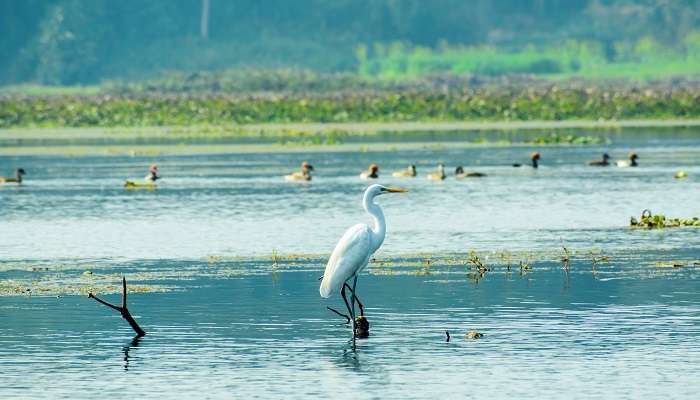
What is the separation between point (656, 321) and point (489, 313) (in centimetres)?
199

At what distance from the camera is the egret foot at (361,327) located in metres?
20.6

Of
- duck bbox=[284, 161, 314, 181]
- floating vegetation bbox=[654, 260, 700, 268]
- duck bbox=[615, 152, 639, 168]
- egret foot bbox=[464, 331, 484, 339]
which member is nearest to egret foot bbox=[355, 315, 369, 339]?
egret foot bbox=[464, 331, 484, 339]

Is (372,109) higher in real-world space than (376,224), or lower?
higher

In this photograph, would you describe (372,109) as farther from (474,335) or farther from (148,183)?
(474,335)

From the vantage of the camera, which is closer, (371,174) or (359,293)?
(359,293)

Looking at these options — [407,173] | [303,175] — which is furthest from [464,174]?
[303,175]

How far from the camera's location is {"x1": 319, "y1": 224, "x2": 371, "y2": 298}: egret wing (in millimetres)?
20922

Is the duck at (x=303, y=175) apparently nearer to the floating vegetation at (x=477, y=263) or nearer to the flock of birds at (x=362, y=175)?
the flock of birds at (x=362, y=175)

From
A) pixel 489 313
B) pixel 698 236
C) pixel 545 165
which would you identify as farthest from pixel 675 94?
pixel 489 313

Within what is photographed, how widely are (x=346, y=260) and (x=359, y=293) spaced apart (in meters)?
3.43

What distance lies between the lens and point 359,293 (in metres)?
24.3

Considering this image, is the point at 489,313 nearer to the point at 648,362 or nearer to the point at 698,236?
the point at 648,362

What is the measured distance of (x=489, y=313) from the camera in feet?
72.4

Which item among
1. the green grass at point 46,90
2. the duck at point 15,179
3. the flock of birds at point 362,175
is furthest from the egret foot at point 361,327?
the green grass at point 46,90
